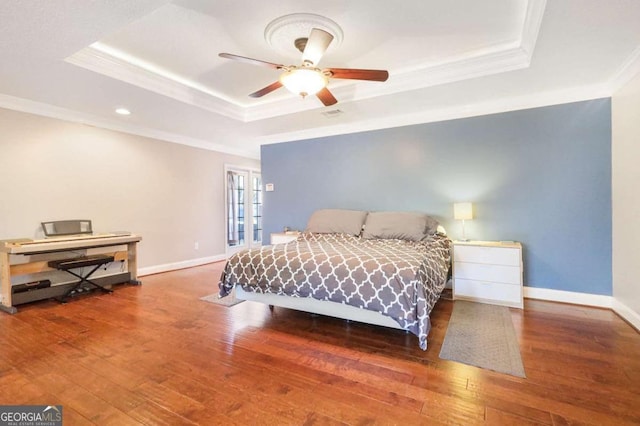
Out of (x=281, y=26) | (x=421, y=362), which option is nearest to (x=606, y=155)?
(x=421, y=362)

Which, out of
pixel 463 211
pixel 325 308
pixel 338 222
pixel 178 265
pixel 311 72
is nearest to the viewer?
pixel 311 72

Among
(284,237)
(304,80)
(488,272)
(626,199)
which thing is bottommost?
(488,272)

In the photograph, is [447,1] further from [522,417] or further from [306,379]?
[306,379]

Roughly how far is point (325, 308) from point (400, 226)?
1502 mm

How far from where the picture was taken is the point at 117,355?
2.18m

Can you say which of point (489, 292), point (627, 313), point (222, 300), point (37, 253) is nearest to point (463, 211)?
point (489, 292)

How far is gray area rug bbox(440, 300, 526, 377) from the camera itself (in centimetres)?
205

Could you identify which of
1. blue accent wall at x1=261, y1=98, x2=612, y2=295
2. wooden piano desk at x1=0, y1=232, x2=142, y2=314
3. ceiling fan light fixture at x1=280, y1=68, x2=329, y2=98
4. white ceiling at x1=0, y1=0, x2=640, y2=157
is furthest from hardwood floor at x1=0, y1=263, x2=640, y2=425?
white ceiling at x1=0, y1=0, x2=640, y2=157

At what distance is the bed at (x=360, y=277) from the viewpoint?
85.5 inches

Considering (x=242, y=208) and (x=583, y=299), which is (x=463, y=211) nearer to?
(x=583, y=299)

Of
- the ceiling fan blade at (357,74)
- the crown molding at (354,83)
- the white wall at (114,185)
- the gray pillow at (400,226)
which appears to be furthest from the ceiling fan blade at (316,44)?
the white wall at (114,185)

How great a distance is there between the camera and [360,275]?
2.34 m

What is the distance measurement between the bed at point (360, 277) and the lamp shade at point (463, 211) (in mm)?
310

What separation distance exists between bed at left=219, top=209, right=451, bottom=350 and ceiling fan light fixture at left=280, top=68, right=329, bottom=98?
142cm
